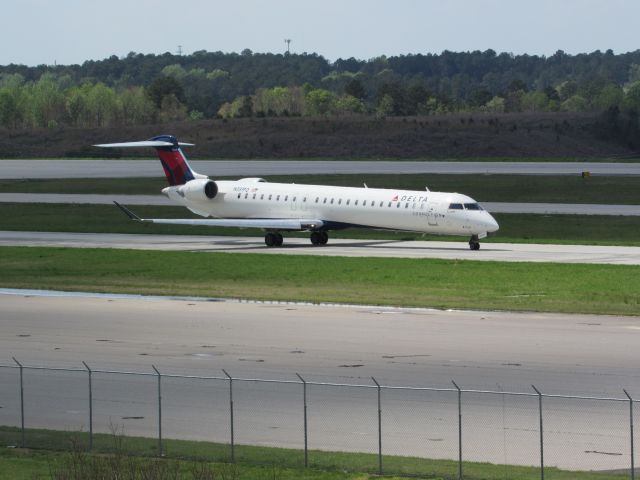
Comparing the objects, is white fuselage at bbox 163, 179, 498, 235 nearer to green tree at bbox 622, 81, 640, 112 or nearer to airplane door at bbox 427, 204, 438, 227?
airplane door at bbox 427, 204, 438, 227

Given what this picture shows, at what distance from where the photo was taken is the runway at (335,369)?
28.0 metres

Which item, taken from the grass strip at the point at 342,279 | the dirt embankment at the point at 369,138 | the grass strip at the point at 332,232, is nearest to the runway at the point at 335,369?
the grass strip at the point at 342,279

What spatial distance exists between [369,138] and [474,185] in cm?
5592

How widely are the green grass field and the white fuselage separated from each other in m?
29.3

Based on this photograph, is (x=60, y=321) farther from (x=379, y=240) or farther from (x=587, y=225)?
(x=587, y=225)

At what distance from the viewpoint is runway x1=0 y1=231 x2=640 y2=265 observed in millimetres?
61594

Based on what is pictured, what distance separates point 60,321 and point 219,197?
27.3 metres

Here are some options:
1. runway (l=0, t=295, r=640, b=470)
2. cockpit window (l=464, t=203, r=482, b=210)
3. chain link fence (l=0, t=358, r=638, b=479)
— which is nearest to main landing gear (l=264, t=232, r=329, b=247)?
cockpit window (l=464, t=203, r=482, b=210)

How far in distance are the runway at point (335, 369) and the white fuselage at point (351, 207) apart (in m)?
16.9

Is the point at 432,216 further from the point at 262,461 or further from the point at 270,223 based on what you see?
the point at 262,461

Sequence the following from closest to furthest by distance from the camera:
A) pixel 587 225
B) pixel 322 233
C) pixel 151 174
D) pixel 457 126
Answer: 1. pixel 322 233
2. pixel 587 225
3. pixel 151 174
4. pixel 457 126

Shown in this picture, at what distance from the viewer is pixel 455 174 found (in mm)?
115438

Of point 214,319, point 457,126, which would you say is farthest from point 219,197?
point 457,126

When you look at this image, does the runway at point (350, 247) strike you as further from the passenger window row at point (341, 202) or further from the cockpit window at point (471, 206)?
the passenger window row at point (341, 202)
